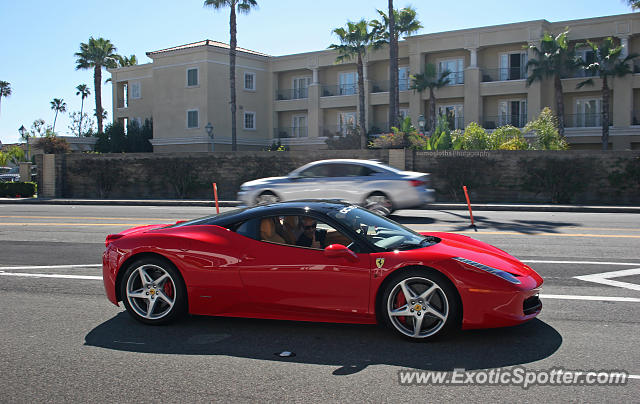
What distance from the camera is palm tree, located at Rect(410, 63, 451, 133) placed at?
41031 millimetres

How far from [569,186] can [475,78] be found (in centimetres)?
1721

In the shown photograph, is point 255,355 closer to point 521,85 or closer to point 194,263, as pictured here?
point 194,263

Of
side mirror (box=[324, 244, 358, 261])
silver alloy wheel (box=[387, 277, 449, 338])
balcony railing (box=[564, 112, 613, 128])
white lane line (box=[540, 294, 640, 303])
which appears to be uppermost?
balcony railing (box=[564, 112, 613, 128])

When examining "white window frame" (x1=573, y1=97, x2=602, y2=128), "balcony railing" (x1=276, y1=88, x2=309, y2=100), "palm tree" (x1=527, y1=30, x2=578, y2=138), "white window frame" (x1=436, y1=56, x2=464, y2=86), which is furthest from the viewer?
"balcony railing" (x1=276, y1=88, x2=309, y2=100)

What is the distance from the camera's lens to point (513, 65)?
→ 1613 inches

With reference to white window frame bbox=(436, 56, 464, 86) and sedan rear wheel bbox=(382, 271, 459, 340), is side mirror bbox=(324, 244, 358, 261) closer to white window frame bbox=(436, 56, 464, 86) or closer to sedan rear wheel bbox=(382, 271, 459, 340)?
sedan rear wheel bbox=(382, 271, 459, 340)

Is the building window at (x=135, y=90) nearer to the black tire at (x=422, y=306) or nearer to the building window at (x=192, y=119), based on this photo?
the building window at (x=192, y=119)

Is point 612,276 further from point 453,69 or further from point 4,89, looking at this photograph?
point 4,89

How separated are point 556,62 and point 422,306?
35786 millimetres

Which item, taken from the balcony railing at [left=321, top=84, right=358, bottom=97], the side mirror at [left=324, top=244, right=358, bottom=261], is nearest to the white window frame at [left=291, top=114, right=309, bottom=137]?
the balcony railing at [left=321, top=84, right=358, bottom=97]

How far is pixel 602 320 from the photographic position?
6008 mm

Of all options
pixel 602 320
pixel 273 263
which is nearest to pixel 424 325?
pixel 273 263

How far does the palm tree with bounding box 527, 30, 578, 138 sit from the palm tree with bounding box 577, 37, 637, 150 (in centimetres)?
104

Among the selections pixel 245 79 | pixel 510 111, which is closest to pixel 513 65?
pixel 510 111
